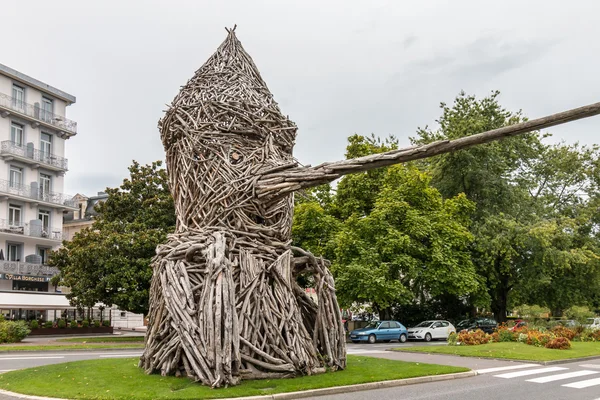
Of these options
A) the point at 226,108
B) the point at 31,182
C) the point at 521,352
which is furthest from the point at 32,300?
the point at 521,352

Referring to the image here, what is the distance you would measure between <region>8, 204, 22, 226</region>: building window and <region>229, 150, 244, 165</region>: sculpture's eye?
33.8 meters

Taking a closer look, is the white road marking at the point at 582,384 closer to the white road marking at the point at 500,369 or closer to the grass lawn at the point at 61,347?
the white road marking at the point at 500,369

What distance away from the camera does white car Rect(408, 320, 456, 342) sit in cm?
3228

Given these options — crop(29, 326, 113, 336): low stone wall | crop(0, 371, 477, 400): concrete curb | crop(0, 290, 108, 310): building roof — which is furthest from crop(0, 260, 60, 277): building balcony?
crop(0, 371, 477, 400): concrete curb

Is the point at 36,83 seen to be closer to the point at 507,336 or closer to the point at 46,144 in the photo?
the point at 46,144

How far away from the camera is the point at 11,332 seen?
2584 centimetres

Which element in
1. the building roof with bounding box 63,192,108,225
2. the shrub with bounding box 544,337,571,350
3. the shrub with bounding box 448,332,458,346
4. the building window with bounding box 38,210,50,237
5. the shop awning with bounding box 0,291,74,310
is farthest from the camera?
the building roof with bounding box 63,192,108,225

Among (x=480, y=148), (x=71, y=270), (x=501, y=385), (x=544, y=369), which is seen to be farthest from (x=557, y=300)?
(x=71, y=270)

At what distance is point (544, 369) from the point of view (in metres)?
16.0

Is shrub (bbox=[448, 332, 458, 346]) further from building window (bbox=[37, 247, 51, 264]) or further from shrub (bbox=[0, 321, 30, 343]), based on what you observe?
building window (bbox=[37, 247, 51, 264])

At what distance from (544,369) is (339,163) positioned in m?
9.70

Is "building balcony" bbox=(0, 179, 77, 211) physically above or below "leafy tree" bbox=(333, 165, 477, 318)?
above

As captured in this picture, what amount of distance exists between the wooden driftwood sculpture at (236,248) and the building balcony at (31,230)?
31.0 m

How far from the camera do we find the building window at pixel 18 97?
133ft
